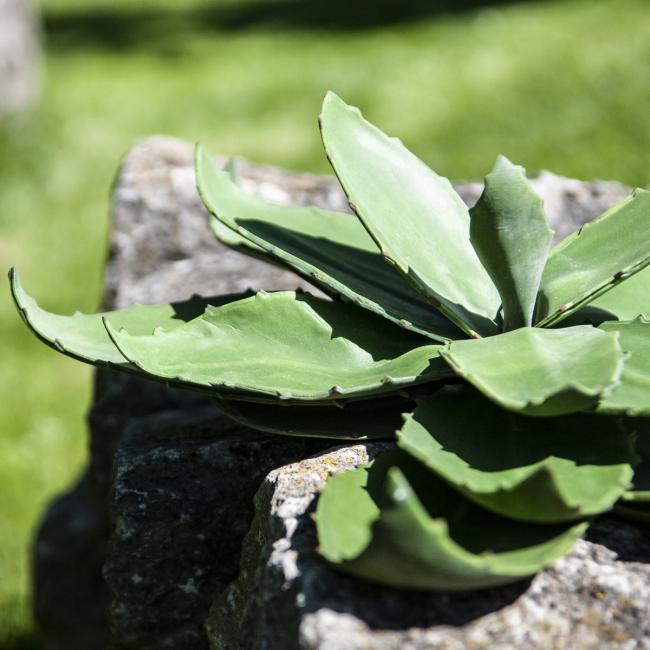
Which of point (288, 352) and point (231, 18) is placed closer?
point (288, 352)

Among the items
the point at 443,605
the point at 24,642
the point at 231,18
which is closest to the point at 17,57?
the point at 231,18

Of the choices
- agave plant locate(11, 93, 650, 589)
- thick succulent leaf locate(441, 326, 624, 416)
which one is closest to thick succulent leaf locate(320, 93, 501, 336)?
agave plant locate(11, 93, 650, 589)

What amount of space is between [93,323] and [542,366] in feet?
2.19

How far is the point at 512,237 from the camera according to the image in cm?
119

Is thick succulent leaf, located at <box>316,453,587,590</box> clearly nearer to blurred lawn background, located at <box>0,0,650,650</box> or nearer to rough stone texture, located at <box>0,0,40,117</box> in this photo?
blurred lawn background, located at <box>0,0,650,650</box>

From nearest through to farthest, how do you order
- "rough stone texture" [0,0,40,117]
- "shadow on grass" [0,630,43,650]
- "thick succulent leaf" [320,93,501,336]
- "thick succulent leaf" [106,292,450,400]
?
"thick succulent leaf" [106,292,450,400]
"thick succulent leaf" [320,93,501,336]
"shadow on grass" [0,630,43,650]
"rough stone texture" [0,0,40,117]

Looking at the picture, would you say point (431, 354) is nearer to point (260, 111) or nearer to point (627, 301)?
point (627, 301)

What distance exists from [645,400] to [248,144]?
3864mm

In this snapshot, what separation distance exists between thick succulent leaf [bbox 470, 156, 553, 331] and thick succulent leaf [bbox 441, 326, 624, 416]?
0.08m

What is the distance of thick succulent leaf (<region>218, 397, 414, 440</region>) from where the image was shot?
1232 millimetres

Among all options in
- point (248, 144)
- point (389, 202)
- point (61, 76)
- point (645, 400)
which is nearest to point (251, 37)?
point (61, 76)

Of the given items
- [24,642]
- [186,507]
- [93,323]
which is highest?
[93,323]

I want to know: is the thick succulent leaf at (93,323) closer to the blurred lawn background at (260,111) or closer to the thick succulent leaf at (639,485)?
the thick succulent leaf at (639,485)

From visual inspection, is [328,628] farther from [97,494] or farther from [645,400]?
[97,494]
